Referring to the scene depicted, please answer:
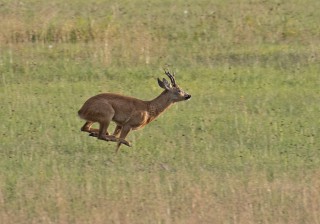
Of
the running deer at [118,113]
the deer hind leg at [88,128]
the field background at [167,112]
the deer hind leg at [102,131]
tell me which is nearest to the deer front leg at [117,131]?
the running deer at [118,113]

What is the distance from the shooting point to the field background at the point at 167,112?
9.23 meters

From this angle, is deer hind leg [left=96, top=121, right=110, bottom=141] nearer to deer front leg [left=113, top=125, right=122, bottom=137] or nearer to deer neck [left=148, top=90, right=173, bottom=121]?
deer front leg [left=113, top=125, right=122, bottom=137]

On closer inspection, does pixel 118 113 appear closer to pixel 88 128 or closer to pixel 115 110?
pixel 115 110

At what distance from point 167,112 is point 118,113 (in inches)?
55.8

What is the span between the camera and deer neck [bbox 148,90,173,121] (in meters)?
12.5

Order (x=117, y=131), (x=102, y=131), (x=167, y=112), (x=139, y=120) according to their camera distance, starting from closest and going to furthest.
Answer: (x=102, y=131) → (x=139, y=120) → (x=117, y=131) → (x=167, y=112)

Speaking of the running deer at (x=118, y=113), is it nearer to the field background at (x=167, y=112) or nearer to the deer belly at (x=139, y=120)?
the deer belly at (x=139, y=120)

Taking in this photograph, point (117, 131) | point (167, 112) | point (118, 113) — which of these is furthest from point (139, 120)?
point (167, 112)

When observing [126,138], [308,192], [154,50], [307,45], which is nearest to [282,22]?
[307,45]

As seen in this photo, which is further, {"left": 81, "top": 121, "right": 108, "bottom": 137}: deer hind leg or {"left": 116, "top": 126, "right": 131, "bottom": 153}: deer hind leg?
{"left": 81, "top": 121, "right": 108, "bottom": 137}: deer hind leg

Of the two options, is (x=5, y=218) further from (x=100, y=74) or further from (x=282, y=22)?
(x=282, y=22)

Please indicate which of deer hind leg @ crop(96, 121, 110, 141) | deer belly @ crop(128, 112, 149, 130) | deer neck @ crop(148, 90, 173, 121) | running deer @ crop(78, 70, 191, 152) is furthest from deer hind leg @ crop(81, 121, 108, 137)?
deer neck @ crop(148, 90, 173, 121)

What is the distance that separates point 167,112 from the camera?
13.5 m

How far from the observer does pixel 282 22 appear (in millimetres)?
18000
